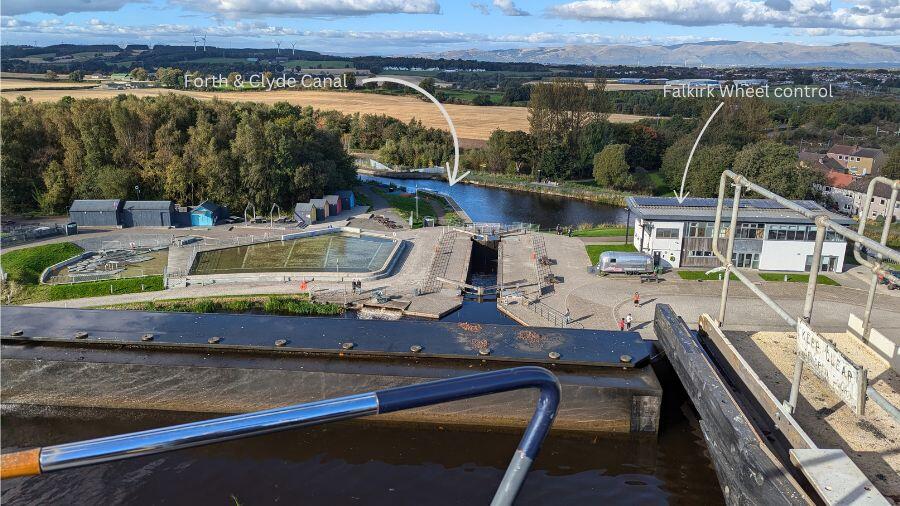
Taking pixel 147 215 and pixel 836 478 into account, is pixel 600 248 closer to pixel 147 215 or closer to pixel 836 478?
pixel 836 478

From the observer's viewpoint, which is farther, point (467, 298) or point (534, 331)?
point (467, 298)

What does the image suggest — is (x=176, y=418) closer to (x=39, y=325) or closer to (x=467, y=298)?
(x=39, y=325)

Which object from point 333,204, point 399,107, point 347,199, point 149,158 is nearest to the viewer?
point 333,204

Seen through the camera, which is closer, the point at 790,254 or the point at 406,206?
the point at 790,254

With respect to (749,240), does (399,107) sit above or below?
above

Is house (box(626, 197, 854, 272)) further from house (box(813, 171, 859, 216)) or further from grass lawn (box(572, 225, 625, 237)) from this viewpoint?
house (box(813, 171, 859, 216))

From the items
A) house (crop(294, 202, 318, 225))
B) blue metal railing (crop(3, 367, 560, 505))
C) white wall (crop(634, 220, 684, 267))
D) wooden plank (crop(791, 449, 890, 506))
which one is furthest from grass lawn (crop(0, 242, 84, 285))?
blue metal railing (crop(3, 367, 560, 505))

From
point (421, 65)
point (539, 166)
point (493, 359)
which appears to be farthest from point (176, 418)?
point (421, 65)

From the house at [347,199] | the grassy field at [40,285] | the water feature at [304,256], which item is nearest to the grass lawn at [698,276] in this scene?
the water feature at [304,256]

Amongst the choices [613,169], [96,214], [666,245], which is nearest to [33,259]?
[96,214]
